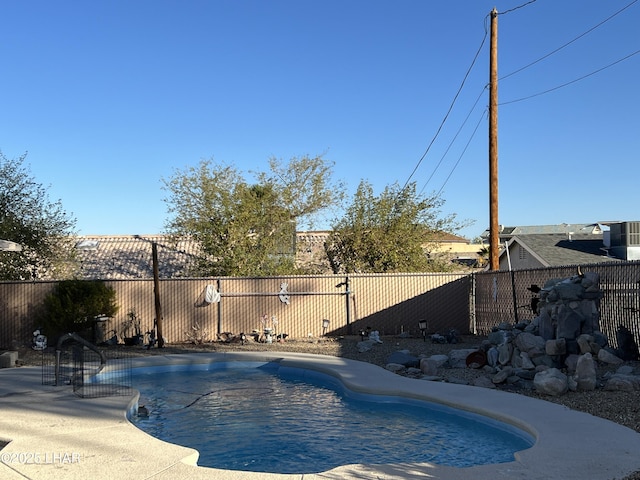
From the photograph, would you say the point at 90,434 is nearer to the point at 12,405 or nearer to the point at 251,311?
the point at 12,405

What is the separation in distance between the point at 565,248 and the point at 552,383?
1681 centimetres

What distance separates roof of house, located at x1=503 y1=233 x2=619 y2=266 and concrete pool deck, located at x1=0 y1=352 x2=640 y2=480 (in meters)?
14.9

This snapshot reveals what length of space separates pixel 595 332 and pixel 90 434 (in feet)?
27.3

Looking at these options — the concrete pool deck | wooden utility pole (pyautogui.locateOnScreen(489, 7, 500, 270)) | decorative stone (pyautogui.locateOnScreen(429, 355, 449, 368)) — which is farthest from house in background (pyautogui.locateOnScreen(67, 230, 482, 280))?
the concrete pool deck

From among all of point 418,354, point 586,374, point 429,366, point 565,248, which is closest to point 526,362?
point 586,374

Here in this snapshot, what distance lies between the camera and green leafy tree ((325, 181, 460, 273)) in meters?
23.1

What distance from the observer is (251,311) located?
731 inches

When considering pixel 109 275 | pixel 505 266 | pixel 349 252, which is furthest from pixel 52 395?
pixel 505 266

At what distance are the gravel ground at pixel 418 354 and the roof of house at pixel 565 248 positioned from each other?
308 inches

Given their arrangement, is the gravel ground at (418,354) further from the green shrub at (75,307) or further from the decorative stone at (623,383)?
the green shrub at (75,307)

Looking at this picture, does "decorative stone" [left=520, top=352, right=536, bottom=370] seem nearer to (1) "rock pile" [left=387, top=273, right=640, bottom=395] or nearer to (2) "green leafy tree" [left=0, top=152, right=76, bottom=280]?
(1) "rock pile" [left=387, top=273, right=640, bottom=395]

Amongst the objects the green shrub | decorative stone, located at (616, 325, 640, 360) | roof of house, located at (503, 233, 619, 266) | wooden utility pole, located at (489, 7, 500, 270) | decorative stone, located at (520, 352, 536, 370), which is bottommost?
decorative stone, located at (520, 352, 536, 370)

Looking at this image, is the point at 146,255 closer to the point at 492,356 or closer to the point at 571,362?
the point at 492,356

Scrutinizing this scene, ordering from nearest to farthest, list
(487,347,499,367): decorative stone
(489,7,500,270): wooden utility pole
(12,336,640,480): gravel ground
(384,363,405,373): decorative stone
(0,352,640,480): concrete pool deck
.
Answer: (0,352,640,480): concrete pool deck → (12,336,640,480): gravel ground → (487,347,499,367): decorative stone → (384,363,405,373): decorative stone → (489,7,500,270): wooden utility pole
